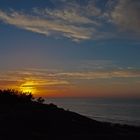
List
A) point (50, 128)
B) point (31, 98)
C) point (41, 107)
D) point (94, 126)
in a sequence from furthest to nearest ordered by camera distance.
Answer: point (31, 98) < point (41, 107) < point (94, 126) < point (50, 128)

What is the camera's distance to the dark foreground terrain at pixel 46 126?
18.9 meters

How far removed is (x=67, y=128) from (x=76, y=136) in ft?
4.80

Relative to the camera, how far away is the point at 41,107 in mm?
23844

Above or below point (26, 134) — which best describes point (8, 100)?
above

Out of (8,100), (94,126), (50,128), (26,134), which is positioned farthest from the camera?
(8,100)

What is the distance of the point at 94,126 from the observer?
21.8 m

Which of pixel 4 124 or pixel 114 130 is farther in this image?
pixel 114 130

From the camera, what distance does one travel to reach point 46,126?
805 inches

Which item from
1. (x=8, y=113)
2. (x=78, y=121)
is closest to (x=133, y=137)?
(x=78, y=121)

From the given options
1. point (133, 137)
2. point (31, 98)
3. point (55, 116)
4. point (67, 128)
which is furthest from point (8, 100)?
point (133, 137)

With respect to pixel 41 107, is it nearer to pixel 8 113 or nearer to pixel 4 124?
pixel 8 113

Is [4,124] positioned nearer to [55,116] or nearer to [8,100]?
[55,116]

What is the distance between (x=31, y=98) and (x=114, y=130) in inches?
342

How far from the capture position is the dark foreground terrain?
18.9 meters
